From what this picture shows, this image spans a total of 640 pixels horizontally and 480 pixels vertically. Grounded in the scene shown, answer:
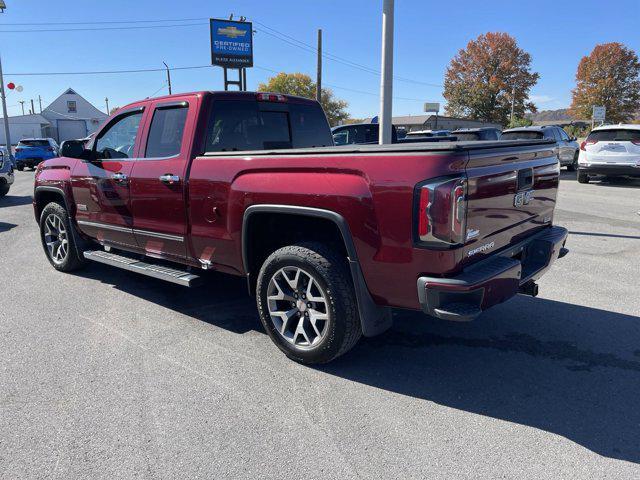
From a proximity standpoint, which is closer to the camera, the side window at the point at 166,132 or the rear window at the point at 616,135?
the side window at the point at 166,132

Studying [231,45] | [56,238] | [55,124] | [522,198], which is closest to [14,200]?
[56,238]

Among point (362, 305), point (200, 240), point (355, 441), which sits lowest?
Result: point (355, 441)

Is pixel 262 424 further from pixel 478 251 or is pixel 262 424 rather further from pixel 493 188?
pixel 493 188

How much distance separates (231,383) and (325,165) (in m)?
1.62

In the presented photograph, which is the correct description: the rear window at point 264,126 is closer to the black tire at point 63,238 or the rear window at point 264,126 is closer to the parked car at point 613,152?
the black tire at point 63,238

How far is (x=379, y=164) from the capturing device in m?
2.95

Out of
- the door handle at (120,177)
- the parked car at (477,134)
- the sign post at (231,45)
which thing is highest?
the sign post at (231,45)

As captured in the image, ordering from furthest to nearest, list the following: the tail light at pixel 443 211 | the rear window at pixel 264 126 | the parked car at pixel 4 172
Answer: the parked car at pixel 4 172 → the rear window at pixel 264 126 → the tail light at pixel 443 211

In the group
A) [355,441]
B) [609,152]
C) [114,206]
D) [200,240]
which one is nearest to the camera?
[355,441]

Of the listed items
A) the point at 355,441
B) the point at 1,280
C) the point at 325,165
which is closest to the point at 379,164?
the point at 325,165

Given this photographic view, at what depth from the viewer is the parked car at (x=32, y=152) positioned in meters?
24.5

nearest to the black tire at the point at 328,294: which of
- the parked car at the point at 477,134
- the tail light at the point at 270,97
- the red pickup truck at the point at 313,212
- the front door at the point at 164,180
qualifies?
the red pickup truck at the point at 313,212

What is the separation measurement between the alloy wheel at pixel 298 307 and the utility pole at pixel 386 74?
431cm

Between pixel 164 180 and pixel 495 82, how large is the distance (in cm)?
7058
